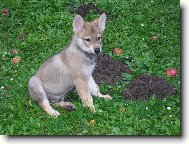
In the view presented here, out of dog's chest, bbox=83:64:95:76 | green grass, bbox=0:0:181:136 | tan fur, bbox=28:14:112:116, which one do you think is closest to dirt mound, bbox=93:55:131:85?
green grass, bbox=0:0:181:136

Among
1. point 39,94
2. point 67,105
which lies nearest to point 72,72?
point 67,105

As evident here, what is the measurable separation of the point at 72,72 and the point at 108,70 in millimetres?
1490

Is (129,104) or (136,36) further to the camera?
(136,36)

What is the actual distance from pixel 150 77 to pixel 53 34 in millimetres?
2954

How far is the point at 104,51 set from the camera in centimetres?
1134

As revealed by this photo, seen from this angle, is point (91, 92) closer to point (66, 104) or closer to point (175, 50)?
point (66, 104)

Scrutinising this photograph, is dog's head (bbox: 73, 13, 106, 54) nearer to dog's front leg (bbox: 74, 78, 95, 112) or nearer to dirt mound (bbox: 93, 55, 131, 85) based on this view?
dog's front leg (bbox: 74, 78, 95, 112)

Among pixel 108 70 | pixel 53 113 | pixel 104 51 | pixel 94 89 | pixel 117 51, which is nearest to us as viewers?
pixel 53 113

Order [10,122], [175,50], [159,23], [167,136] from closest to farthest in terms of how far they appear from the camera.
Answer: [167,136] → [10,122] → [175,50] → [159,23]

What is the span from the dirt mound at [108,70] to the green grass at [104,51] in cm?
24

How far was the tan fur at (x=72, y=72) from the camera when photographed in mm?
9062

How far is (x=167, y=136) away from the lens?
812 cm

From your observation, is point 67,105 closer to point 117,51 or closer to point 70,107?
point 70,107

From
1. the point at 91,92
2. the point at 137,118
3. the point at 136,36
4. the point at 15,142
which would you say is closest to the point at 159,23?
the point at 136,36
